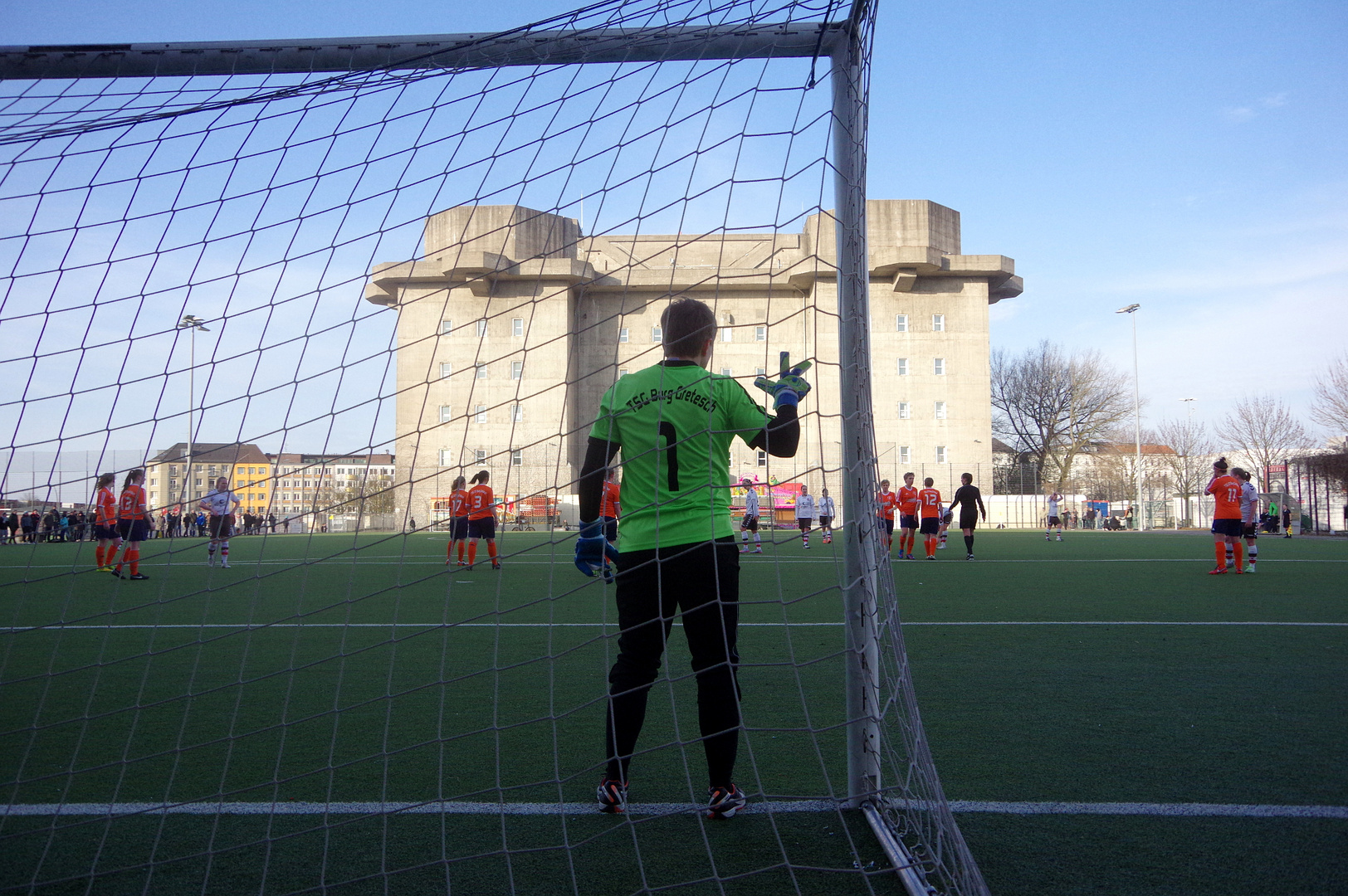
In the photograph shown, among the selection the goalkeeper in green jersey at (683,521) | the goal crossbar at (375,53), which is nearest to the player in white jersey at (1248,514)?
the goal crossbar at (375,53)

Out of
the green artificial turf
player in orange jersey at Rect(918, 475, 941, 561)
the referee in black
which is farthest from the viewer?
player in orange jersey at Rect(918, 475, 941, 561)

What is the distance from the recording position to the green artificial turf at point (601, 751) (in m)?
2.44

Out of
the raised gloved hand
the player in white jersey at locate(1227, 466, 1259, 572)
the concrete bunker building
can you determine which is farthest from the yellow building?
the player in white jersey at locate(1227, 466, 1259, 572)

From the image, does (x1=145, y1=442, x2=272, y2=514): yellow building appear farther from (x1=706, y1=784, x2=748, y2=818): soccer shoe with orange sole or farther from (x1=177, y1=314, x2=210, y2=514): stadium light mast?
(x1=706, y1=784, x2=748, y2=818): soccer shoe with orange sole

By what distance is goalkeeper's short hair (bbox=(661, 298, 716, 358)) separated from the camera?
292 cm

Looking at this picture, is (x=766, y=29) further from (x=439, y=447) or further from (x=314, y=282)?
(x=439, y=447)

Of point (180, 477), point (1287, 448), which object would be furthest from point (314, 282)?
point (1287, 448)

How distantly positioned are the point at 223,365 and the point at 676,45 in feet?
7.10

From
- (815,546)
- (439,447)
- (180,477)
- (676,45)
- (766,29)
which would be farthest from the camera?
(815,546)

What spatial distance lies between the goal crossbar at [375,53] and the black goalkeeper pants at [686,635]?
187 cm

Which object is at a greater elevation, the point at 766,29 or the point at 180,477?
the point at 766,29

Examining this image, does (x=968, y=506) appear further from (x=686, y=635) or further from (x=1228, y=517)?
(x=686, y=635)

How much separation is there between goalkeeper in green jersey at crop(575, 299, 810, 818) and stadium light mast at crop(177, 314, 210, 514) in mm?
1662

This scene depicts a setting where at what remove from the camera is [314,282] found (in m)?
3.84
